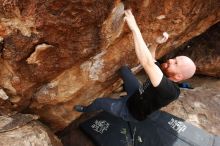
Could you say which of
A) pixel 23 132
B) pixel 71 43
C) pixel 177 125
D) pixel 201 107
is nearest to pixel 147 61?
pixel 71 43

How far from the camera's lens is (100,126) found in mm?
5754

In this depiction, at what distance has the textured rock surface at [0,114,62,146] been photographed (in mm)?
4204

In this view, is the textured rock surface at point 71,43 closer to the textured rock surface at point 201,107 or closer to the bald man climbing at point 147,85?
the bald man climbing at point 147,85

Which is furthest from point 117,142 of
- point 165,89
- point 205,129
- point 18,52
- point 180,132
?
point 18,52

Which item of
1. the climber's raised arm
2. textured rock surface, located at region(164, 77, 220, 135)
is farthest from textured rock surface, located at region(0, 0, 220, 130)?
textured rock surface, located at region(164, 77, 220, 135)

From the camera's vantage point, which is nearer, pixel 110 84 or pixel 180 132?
pixel 110 84

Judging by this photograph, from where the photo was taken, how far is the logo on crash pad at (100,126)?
5703 mm

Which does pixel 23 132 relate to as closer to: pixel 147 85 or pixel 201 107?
pixel 147 85

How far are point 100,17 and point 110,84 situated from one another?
1.48 metres

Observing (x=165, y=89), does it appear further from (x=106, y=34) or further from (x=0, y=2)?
(x=0, y=2)

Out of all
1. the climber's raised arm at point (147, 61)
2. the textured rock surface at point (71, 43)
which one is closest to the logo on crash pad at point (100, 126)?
the textured rock surface at point (71, 43)

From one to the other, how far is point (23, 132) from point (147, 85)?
1722mm

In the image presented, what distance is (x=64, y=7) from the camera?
11.3 feet

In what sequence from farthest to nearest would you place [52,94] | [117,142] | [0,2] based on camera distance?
[117,142] < [52,94] < [0,2]
